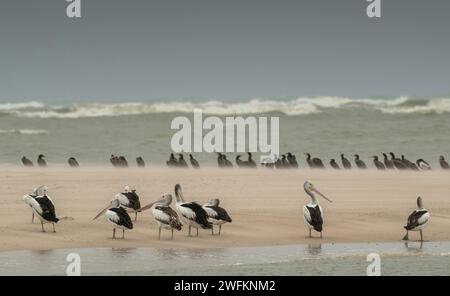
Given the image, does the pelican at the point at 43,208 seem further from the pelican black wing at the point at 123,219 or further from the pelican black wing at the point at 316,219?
the pelican black wing at the point at 316,219

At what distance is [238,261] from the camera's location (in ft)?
40.3

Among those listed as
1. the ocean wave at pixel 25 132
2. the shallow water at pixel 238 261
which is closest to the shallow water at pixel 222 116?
the ocean wave at pixel 25 132

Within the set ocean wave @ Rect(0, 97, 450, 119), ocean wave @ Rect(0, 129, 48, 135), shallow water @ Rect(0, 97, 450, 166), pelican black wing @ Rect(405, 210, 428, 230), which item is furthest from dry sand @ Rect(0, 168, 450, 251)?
ocean wave @ Rect(0, 97, 450, 119)

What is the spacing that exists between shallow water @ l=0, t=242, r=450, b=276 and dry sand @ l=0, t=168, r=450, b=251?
51 centimetres

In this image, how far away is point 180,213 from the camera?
46.0ft

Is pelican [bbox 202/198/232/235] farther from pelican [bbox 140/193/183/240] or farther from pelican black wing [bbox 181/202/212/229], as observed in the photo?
pelican [bbox 140/193/183/240]

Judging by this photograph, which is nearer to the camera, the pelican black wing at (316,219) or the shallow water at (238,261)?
the shallow water at (238,261)

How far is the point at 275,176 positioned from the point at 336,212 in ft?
26.5

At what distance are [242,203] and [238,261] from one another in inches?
229

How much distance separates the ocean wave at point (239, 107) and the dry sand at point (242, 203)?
2497 cm

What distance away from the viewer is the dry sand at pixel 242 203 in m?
13.8

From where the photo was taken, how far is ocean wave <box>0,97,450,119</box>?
5275cm
